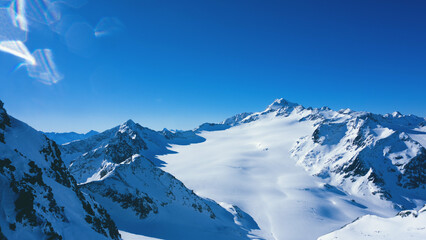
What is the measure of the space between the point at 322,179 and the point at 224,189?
52968 millimetres

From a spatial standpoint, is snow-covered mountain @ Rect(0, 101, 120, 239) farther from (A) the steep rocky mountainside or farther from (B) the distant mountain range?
(A) the steep rocky mountainside

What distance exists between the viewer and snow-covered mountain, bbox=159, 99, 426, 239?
70144 millimetres

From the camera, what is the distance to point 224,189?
87688 millimetres

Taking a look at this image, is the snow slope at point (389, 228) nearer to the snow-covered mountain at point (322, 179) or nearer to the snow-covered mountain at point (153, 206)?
the snow-covered mountain at point (153, 206)

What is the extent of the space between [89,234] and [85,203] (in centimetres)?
454

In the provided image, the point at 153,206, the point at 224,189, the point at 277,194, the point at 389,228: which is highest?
the point at 277,194

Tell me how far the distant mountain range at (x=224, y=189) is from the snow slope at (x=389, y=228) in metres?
0.30

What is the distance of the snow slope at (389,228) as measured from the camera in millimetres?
28019

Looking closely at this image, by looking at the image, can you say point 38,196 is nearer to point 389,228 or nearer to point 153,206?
point 153,206

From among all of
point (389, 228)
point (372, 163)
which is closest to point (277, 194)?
point (389, 228)

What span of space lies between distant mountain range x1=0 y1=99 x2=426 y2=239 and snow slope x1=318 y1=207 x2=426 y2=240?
30 cm

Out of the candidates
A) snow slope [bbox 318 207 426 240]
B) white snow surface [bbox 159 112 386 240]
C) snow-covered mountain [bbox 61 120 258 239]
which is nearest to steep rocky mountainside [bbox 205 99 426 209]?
white snow surface [bbox 159 112 386 240]

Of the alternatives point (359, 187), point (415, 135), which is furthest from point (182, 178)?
point (415, 135)

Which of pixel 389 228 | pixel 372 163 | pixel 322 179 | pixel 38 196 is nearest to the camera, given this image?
pixel 38 196
